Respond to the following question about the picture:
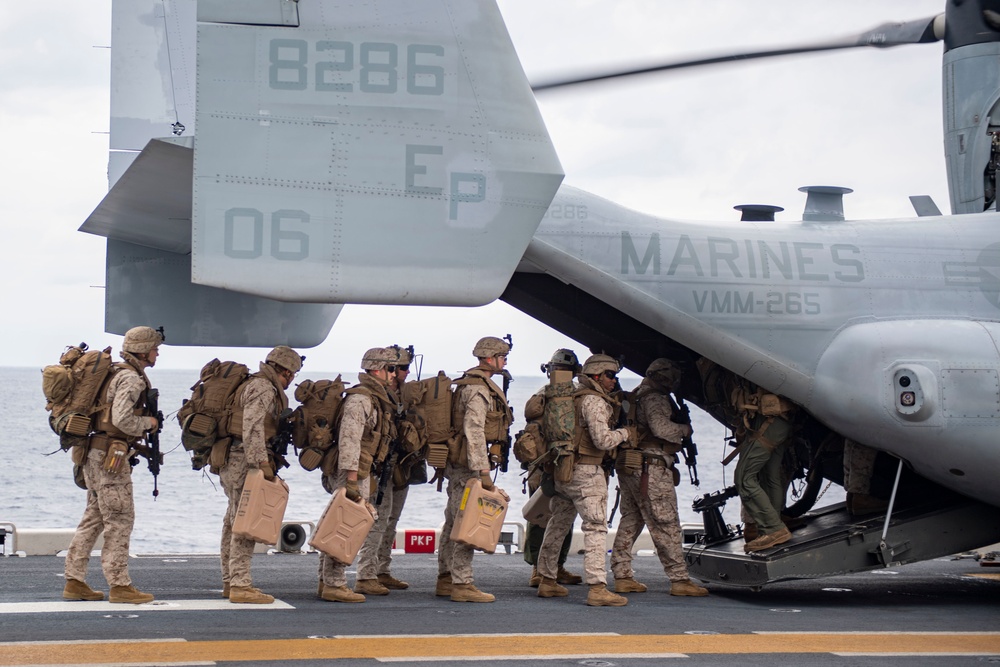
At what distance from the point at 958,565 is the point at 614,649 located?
609 cm

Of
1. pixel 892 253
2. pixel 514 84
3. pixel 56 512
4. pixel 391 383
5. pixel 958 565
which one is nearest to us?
pixel 514 84

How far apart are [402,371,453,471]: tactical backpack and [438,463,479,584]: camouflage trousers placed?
14 centimetres

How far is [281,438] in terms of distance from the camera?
7996mm

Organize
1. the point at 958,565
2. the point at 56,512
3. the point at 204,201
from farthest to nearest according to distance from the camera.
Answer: the point at 56,512
the point at 958,565
the point at 204,201

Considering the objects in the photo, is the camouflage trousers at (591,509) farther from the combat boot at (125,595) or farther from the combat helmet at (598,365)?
the combat boot at (125,595)

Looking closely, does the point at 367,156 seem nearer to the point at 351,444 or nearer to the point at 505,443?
the point at 351,444

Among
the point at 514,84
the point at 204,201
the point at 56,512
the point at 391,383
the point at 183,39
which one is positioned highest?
the point at 183,39

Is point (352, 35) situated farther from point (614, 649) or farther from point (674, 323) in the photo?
point (614, 649)

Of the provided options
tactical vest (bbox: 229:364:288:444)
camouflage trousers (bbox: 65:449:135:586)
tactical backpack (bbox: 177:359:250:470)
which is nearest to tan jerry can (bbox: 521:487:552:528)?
tactical vest (bbox: 229:364:288:444)

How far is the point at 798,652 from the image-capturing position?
6754 mm

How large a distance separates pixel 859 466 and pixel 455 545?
3.45m

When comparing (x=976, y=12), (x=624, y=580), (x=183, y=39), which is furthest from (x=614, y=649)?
(x=976, y=12)

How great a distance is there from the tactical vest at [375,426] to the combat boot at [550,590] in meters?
1.57

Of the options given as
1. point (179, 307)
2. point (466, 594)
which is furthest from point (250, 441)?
point (179, 307)
